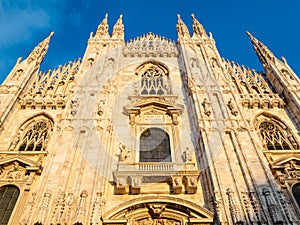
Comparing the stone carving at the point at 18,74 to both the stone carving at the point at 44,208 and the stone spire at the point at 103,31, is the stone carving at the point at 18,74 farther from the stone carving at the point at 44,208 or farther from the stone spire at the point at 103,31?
the stone carving at the point at 44,208

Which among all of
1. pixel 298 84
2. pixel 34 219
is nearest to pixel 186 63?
pixel 298 84

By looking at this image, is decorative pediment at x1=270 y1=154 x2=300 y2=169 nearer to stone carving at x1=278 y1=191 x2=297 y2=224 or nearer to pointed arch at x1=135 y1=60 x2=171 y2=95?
stone carving at x1=278 y1=191 x2=297 y2=224

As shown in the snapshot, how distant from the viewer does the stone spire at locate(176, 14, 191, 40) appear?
19.3m

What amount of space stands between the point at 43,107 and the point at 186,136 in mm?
7310

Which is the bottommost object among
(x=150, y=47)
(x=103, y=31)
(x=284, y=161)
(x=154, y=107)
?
(x=284, y=161)

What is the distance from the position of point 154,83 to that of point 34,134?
7.13 meters

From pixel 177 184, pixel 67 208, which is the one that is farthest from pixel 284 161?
pixel 67 208

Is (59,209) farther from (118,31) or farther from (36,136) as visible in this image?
(118,31)

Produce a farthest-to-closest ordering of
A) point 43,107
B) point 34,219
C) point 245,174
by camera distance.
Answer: point 43,107 < point 245,174 < point 34,219

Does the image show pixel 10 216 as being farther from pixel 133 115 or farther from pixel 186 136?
pixel 186 136

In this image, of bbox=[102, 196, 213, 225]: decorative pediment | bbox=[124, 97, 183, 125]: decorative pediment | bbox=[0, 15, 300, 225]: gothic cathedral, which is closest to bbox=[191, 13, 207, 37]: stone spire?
bbox=[0, 15, 300, 225]: gothic cathedral

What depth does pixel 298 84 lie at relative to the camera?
14.5m

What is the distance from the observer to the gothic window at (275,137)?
488 inches

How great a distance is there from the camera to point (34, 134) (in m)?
12.9
